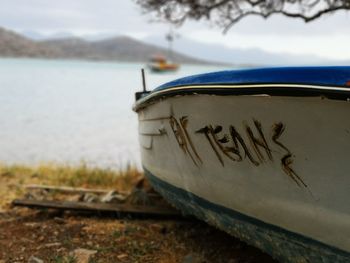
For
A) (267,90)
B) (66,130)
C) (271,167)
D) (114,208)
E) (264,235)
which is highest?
(267,90)

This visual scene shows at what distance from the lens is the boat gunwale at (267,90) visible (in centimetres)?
255

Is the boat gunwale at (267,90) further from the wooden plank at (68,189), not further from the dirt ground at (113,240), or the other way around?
the wooden plank at (68,189)

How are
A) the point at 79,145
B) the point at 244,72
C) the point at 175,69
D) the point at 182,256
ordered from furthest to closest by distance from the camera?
the point at 175,69
the point at 79,145
the point at 182,256
the point at 244,72

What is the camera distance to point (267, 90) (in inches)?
113

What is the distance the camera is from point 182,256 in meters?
4.35

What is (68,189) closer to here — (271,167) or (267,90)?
(271,167)

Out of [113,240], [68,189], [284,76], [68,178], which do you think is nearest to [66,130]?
[68,178]

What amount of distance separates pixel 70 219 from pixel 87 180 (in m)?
2.19

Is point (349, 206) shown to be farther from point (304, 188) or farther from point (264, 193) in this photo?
point (264, 193)

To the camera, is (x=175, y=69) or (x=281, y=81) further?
(x=175, y=69)

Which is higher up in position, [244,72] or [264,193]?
[244,72]

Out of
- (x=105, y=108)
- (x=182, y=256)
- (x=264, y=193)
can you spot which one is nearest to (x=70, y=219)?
(x=182, y=256)

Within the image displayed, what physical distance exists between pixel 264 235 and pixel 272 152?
669 mm

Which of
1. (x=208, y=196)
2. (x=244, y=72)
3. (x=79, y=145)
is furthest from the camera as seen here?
(x=79, y=145)
